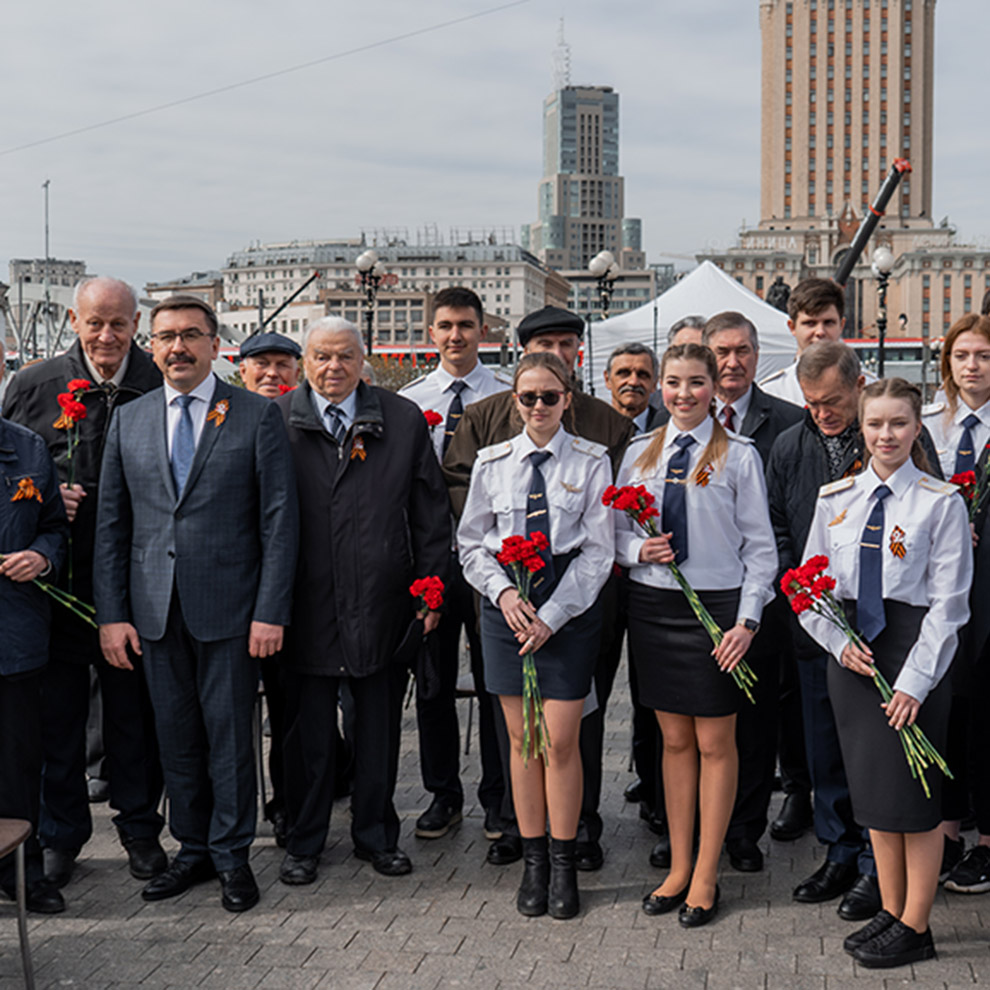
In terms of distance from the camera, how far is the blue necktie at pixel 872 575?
3.85 meters

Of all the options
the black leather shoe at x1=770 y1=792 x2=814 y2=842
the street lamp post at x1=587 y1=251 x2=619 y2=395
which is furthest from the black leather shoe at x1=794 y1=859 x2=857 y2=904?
the street lamp post at x1=587 y1=251 x2=619 y2=395

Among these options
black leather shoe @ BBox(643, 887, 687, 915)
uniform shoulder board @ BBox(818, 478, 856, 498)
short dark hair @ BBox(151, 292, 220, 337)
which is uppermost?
short dark hair @ BBox(151, 292, 220, 337)

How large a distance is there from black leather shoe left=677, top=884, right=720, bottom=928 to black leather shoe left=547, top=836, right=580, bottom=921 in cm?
40

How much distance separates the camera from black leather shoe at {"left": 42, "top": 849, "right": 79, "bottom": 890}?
4.61 m

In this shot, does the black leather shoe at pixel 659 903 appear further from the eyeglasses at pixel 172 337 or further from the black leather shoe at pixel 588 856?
the eyeglasses at pixel 172 337

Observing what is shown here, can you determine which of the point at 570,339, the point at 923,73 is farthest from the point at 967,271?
the point at 570,339

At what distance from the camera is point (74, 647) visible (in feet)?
15.4

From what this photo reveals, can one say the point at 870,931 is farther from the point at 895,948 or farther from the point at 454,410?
the point at 454,410

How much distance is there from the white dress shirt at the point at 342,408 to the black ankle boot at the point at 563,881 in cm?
188

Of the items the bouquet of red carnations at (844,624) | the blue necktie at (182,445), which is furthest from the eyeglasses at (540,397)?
the blue necktie at (182,445)

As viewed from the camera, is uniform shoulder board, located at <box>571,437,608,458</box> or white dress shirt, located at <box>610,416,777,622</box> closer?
white dress shirt, located at <box>610,416,777,622</box>

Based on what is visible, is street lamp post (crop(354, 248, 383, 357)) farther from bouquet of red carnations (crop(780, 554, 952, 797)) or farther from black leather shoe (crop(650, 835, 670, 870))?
bouquet of red carnations (crop(780, 554, 952, 797))

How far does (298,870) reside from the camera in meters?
4.62

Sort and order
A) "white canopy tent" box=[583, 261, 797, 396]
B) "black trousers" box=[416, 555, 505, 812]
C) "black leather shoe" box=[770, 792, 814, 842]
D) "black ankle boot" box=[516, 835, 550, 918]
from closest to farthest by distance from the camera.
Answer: "black ankle boot" box=[516, 835, 550, 918] → "black leather shoe" box=[770, 792, 814, 842] → "black trousers" box=[416, 555, 505, 812] → "white canopy tent" box=[583, 261, 797, 396]
